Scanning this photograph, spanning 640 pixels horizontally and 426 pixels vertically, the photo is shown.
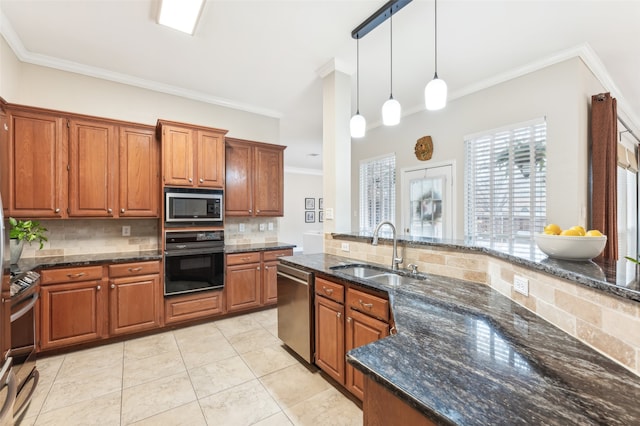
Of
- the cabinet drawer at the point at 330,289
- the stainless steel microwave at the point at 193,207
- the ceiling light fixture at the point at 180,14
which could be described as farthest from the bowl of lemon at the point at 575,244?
the stainless steel microwave at the point at 193,207

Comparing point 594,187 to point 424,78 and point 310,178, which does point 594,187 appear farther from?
point 310,178

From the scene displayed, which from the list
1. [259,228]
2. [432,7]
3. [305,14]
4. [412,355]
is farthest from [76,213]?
[432,7]

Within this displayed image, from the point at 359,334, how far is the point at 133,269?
99.9 inches

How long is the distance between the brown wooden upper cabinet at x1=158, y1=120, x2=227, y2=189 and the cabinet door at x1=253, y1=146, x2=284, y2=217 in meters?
0.65

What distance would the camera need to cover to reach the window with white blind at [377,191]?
15.8 ft

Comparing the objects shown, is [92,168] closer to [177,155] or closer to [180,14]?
[177,155]

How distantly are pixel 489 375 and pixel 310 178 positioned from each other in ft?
31.1

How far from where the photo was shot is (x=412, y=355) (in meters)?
0.93

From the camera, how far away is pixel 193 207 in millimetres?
3314

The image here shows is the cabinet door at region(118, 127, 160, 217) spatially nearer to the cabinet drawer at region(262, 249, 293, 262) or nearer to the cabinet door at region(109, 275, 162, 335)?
the cabinet door at region(109, 275, 162, 335)

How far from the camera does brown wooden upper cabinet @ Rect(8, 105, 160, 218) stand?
2.64 metres

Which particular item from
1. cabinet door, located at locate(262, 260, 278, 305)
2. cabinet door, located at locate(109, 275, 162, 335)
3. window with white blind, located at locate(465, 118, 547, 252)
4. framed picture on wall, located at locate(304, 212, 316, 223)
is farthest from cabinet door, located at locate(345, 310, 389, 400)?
framed picture on wall, located at locate(304, 212, 316, 223)

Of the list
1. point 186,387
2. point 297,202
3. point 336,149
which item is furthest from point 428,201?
point 297,202

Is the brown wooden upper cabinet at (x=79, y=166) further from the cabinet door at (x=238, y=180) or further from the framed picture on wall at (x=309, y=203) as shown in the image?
the framed picture on wall at (x=309, y=203)
